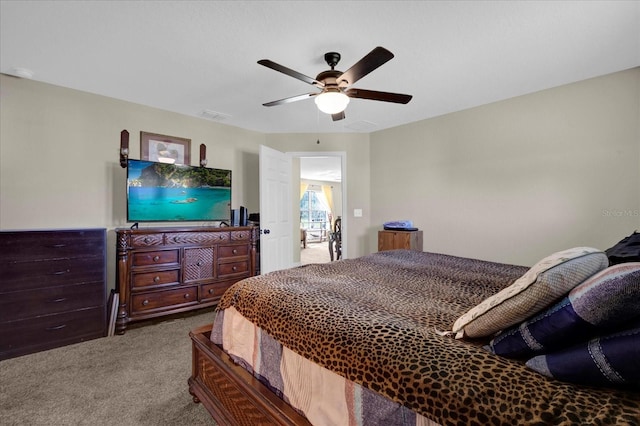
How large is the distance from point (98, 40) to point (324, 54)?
1715 mm

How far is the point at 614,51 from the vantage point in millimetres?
2252

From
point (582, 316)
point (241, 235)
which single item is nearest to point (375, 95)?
point (582, 316)

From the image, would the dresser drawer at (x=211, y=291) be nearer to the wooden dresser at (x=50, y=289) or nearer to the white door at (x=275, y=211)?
the white door at (x=275, y=211)

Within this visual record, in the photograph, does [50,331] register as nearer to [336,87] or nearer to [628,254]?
[336,87]

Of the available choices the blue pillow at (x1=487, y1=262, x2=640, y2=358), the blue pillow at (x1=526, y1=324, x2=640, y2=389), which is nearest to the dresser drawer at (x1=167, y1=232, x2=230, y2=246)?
the blue pillow at (x1=487, y1=262, x2=640, y2=358)

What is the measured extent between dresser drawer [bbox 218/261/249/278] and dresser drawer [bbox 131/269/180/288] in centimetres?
47

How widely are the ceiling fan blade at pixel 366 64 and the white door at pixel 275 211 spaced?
1896mm

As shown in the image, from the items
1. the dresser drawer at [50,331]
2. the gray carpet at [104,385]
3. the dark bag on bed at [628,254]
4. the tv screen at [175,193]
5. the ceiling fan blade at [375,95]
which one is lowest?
the gray carpet at [104,385]

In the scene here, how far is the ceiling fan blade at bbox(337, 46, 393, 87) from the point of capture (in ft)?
5.45

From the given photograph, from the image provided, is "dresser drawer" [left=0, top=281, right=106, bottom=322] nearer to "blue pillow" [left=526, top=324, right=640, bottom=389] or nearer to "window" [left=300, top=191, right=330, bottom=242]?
"blue pillow" [left=526, top=324, right=640, bottom=389]

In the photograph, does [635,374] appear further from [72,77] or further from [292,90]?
[72,77]

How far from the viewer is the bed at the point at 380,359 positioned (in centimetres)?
62

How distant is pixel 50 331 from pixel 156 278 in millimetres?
846

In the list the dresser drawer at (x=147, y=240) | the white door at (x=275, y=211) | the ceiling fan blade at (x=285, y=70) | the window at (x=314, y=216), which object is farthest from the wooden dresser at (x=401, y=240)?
the window at (x=314, y=216)
